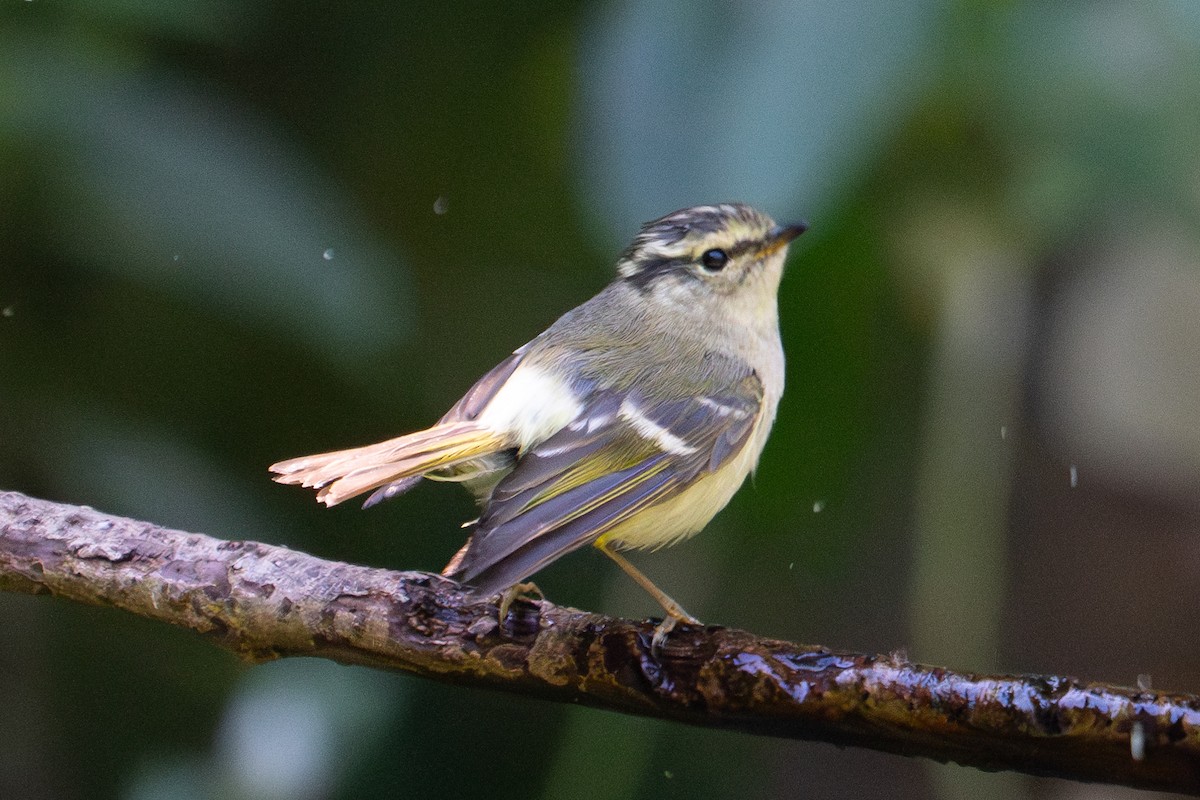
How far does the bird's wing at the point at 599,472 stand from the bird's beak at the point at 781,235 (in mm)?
183

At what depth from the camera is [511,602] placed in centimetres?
146

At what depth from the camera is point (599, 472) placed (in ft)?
4.91

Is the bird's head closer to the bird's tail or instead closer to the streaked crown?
the streaked crown

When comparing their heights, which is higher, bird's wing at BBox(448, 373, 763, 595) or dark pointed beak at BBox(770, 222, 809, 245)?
dark pointed beak at BBox(770, 222, 809, 245)

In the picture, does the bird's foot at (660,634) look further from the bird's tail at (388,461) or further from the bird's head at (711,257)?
the bird's head at (711,257)

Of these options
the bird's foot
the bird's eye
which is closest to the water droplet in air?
the bird's foot

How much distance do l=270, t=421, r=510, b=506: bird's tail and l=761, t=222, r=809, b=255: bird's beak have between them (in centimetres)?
50

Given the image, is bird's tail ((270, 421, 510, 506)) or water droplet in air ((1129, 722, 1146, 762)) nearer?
water droplet in air ((1129, 722, 1146, 762))

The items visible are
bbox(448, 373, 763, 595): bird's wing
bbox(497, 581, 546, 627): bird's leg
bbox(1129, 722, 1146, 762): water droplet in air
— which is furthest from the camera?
bbox(497, 581, 546, 627): bird's leg

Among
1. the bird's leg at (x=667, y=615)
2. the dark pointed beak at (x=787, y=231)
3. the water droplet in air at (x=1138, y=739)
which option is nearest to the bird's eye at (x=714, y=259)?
the dark pointed beak at (x=787, y=231)

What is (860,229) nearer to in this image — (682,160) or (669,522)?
(682,160)

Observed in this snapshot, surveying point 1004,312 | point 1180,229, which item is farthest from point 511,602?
point 1004,312

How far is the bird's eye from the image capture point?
6.01 ft

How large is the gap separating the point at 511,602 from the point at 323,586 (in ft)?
0.72
